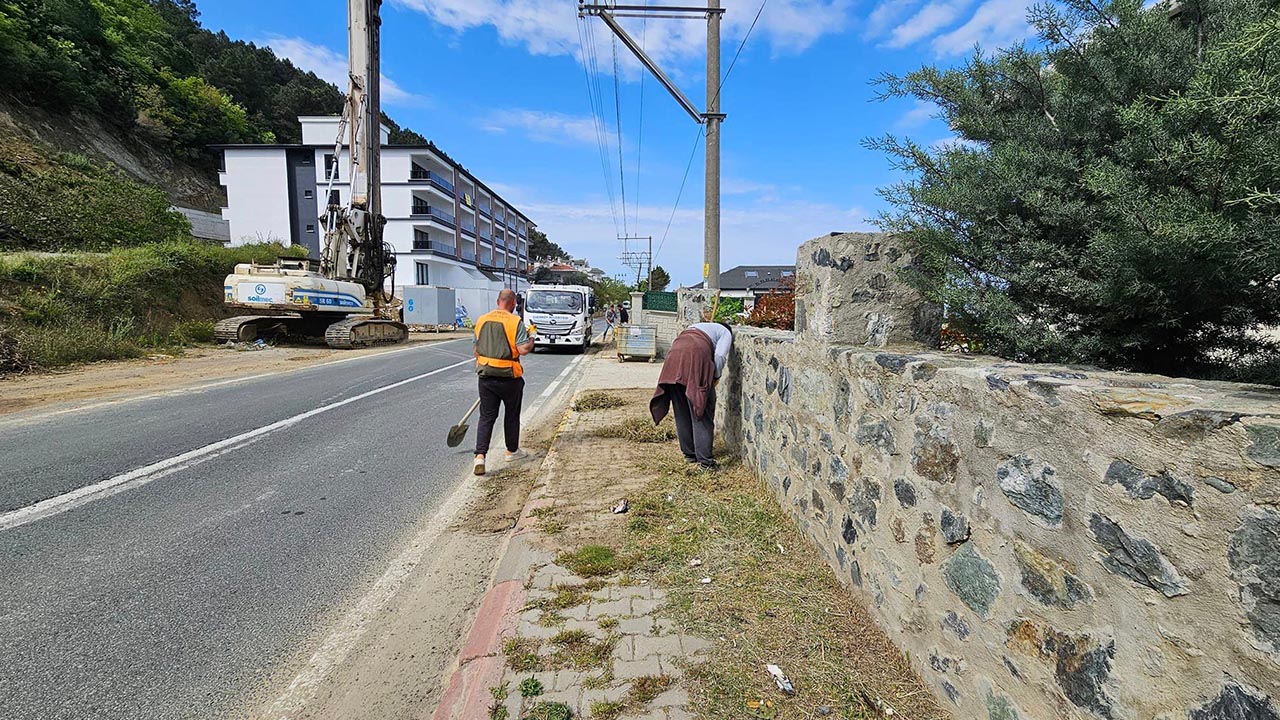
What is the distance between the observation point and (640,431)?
20.8 ft

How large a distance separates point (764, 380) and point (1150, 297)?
2374 millimetres

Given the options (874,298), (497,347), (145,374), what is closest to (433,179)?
(145,374)

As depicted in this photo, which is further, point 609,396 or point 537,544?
point 609,396

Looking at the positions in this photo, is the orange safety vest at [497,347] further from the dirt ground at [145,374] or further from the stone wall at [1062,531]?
the dirt ground at [145,374]

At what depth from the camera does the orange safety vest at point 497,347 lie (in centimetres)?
553

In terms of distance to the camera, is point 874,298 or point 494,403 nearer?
point 874,298

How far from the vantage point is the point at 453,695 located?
2256 millimetres

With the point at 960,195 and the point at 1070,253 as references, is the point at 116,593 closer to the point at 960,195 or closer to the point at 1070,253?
the point at 960,195

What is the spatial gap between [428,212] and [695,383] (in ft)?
152

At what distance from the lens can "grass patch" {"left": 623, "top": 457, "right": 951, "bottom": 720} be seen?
212 centimetres

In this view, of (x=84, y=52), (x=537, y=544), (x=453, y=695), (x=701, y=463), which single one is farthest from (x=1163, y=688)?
(x=84, y=52)

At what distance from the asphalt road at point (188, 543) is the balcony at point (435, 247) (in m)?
40.8

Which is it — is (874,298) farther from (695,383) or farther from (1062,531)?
(695,383)

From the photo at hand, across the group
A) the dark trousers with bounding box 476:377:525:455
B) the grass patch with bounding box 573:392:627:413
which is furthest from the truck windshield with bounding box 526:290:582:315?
the dark trousers with bounding box 476:377:525:455
